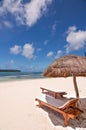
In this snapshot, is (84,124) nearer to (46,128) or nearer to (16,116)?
(46,128)

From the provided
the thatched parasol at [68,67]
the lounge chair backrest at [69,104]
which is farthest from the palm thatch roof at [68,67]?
the lounge chair backrest at [69,104]

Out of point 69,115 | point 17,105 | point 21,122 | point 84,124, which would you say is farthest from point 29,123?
point 17,105

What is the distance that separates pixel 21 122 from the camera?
5168mm

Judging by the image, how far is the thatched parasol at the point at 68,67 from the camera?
4840 millimetres

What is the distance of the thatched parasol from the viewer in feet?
15.9

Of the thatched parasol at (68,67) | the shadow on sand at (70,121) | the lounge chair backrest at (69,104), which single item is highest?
the thatched parasol at (68,67)

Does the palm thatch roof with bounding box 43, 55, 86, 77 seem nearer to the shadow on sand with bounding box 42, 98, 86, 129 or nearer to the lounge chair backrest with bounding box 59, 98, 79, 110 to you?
the lounge chair backrest with bounding box 59, 98, 79, 110

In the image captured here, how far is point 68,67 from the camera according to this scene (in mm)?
4914

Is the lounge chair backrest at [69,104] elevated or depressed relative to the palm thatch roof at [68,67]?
depressed

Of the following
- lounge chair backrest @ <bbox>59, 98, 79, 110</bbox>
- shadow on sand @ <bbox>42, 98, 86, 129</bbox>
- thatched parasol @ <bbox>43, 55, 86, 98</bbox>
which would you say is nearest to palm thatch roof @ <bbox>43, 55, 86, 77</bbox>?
thatched parasol @ <bbox>43, 55, 86, 98</bbox>

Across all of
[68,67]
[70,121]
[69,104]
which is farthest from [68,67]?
[70,121]

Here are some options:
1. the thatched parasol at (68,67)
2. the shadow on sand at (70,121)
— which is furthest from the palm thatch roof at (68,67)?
the shadow on sand at (70,121)

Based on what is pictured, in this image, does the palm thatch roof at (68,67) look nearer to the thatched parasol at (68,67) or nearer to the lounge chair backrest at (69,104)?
the thatched parasol at (68,67)

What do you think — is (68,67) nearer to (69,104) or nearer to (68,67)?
(68,67)
